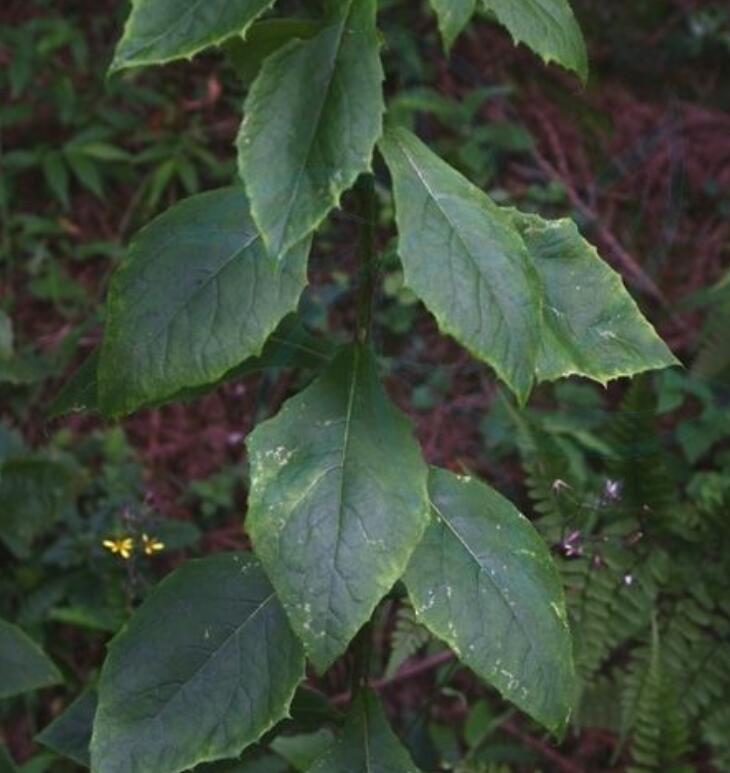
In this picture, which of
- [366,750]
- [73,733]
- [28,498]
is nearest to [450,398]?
[28,498]

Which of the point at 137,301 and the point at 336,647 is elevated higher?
the point at 137,301

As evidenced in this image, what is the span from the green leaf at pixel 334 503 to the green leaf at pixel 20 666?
36.6 inches

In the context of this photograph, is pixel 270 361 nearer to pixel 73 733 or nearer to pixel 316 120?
pixel 316 120

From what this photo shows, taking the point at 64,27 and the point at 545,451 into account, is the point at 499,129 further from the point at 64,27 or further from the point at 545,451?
the point at 545,451

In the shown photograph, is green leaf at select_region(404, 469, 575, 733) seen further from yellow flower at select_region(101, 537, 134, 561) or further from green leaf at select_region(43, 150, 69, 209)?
green leaf at select_region(43, 150, 69, 209)

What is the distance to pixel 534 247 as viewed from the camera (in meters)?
1.74

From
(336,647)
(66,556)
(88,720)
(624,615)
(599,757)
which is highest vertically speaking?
(336,647)

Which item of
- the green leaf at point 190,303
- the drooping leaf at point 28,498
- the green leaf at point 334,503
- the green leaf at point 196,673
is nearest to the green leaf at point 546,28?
the green leaf at point 190,303

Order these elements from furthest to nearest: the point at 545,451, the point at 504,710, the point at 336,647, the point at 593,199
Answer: the point at 593,199 < the point at 504,710 < the point at 545,451 < the point at 336,647

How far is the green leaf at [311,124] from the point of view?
136 centimetres

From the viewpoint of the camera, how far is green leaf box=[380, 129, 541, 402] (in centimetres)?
144

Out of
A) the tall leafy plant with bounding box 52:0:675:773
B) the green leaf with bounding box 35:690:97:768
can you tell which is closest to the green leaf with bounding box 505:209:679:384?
the tall leafy plant with bounding box 52:0:675:773

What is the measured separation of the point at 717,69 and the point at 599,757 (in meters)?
2.53

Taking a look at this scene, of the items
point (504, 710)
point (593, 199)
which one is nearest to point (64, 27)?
point (593, 199)
